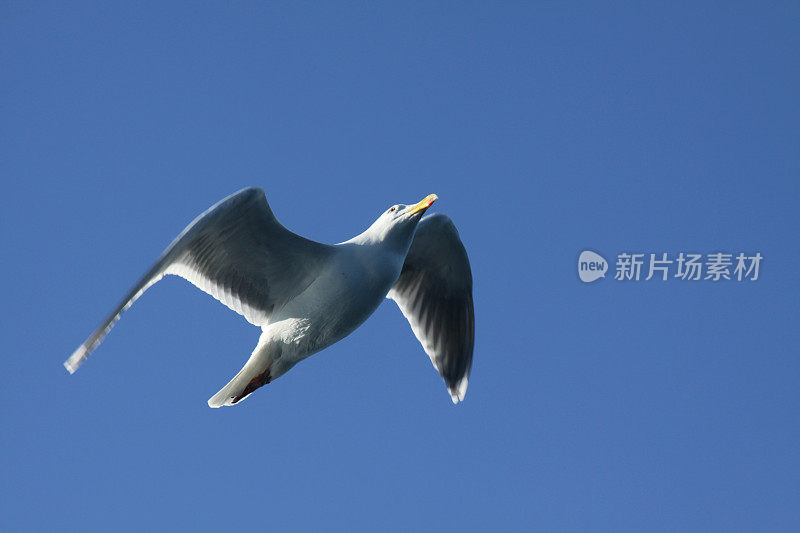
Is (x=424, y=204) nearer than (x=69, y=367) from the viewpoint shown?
No

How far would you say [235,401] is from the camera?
23.5 ft

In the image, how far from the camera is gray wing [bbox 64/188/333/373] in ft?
22.1

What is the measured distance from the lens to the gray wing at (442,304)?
820 cm

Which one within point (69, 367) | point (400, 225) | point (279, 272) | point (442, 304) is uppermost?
point (400, 225)

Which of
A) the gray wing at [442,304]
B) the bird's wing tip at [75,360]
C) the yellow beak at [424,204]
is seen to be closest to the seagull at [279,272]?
the yellow beak at [424,204]

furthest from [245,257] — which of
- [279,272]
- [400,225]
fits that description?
[400,225]

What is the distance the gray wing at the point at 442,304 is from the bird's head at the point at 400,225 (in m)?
0.92

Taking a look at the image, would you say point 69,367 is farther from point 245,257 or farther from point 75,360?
point 245,257

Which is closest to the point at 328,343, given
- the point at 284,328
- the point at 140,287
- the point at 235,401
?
the point at 284,328

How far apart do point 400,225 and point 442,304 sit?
149cm

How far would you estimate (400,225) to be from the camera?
279 inches

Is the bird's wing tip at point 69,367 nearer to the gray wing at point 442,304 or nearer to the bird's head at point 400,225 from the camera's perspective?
the bird's head at point 400,225

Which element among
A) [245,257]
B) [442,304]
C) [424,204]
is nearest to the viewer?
[424,204]

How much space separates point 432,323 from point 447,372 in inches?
16.0
